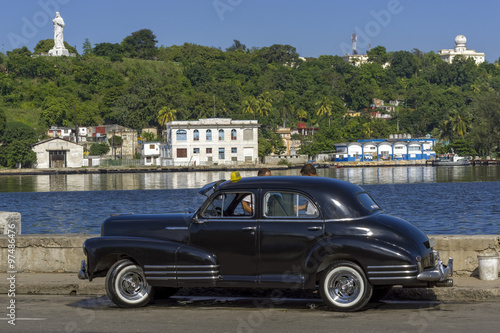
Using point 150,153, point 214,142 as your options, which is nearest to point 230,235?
point 214,142

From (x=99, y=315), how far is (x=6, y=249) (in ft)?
12.7

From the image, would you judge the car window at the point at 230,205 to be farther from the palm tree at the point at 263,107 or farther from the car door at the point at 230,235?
the palm tree at the point at 263,107

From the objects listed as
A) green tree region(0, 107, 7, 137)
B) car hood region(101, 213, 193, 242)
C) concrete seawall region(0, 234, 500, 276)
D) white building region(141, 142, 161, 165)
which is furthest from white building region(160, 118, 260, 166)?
car hood region(101, 213, 193, 242)

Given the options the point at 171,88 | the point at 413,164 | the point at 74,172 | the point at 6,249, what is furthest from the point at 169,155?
the point at 6,249

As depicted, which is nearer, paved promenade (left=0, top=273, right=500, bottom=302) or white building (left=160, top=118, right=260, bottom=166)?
paved promenade (left=0, top=273, right=500, bottom=302)

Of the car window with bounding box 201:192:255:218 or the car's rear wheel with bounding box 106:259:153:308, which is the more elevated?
the car window with bounding box 201:192:255:218

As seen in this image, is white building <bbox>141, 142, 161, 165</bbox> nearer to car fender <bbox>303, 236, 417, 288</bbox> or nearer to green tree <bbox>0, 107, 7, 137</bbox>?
green tree <bbox>0, 107, 7, 137</bbox>

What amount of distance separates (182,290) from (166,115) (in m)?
153

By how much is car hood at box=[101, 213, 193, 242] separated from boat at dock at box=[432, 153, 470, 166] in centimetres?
14907

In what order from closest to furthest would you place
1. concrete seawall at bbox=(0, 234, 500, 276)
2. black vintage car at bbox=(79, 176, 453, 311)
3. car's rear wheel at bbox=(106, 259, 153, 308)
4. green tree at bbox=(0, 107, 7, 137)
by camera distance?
black vintage car at bbox=(79, 176, 453, 311) < car's rear wheel at bbox=(106, 259, 153, 308) < concrete seawall at bbox=(0, 234, 500, 276) < green tree at bbox=(0, 107, 7, 137)

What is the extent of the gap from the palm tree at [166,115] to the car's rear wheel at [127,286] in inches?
6066

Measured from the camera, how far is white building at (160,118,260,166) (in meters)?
136

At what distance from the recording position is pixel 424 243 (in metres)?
10.3

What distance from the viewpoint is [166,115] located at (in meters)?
164
